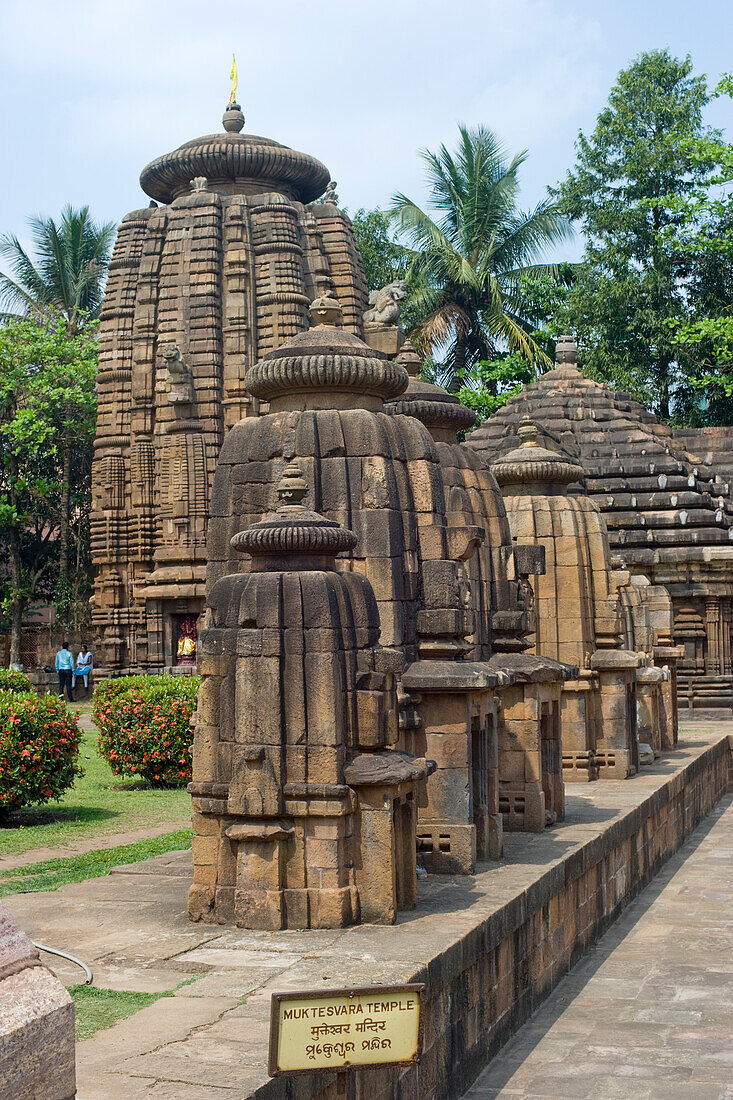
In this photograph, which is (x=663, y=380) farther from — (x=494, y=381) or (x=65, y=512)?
(x=65, y=512)

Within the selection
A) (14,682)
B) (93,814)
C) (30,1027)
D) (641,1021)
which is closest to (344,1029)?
(30,1027)

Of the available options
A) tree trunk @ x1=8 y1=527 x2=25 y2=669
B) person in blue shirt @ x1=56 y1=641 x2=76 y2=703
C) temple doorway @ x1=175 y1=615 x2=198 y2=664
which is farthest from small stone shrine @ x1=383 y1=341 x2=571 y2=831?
tree trunk @ x1=8 y1=527 x2=25 y2=669

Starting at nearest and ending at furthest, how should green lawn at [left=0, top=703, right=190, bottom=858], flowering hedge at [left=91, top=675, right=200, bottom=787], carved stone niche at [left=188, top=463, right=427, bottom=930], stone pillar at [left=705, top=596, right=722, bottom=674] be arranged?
carved stone niche at [left=188, top=463, right=427, bottom=930] < green lawn at [left=0, top=703, right=190, bottom=858] < flowering hedge at [left=91, top=675, right=200, bottom=787] < stone pillar at [left=705, top=596, right=722, bottom=674]

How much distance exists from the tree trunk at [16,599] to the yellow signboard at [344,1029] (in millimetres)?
28313

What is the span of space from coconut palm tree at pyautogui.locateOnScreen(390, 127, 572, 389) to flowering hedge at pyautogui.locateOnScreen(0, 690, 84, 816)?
86.8 feet

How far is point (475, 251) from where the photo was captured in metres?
40.0

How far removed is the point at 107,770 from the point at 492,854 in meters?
10.0

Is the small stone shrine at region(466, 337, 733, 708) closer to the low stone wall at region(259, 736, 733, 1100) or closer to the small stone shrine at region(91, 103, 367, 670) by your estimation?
the small stone shrine at region(91, 103, 367, 670)

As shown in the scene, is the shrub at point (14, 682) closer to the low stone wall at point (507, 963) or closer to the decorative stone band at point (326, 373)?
the low stone wall at point (507, 963)

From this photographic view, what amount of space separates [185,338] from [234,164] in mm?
4374

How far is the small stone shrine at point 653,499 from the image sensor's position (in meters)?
27.5

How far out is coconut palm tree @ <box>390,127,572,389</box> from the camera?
39.4m

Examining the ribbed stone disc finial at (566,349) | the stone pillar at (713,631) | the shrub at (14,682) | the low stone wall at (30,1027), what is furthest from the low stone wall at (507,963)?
the ribbed stone disc finial at (566,349)

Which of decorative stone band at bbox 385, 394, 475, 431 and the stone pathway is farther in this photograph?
decorative stone band at bbox 385, 394, 475, 431
